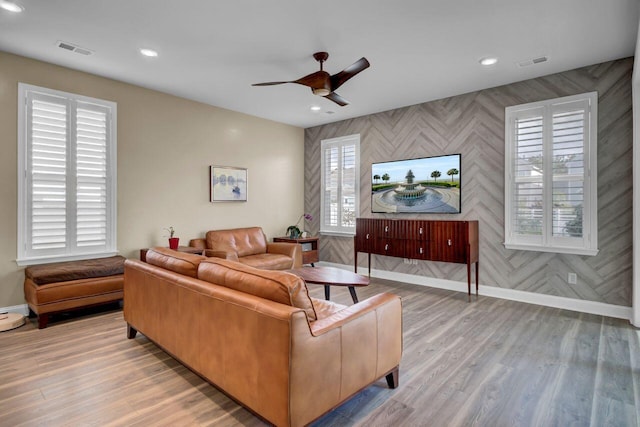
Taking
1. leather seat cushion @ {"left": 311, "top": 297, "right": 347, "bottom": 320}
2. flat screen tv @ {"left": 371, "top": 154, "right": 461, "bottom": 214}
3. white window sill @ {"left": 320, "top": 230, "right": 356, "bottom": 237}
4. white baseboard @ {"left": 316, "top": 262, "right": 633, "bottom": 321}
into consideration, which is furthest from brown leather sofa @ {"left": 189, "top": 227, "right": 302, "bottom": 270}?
leather seat cushion @ {"left": 311, "top": 297, "right": 347, "bottom": 320}

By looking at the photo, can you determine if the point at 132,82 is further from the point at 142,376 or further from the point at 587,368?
the point at 587,368

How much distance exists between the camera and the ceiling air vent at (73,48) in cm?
340

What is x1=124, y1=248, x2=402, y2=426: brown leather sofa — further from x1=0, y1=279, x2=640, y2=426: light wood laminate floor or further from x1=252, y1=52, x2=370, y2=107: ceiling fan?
x1=252, y1=52, x2=370, y2=107: ceiling fan

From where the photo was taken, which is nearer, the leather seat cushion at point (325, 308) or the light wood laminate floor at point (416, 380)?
the light wood laminate floor at point (416, 380)

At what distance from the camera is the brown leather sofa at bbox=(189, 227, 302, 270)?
507 cm

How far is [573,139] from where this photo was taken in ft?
13.2

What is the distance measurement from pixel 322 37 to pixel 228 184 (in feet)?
10.2

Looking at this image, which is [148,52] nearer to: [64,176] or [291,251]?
[64,176]

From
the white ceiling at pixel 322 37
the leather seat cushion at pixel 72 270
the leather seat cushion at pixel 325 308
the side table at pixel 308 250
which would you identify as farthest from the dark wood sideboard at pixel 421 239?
the leather seat cushion at pixel 72 270

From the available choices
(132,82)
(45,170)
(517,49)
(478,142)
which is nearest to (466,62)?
(517,49)

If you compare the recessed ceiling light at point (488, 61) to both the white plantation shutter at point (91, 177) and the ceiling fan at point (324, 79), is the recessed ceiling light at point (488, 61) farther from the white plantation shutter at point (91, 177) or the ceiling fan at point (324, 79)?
the white plantation shutter at point (91, 177)

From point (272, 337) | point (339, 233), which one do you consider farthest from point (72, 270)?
point (339, 233)

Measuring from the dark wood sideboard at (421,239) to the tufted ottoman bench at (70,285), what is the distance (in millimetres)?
3388

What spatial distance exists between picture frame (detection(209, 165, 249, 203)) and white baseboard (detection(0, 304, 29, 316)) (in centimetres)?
256
